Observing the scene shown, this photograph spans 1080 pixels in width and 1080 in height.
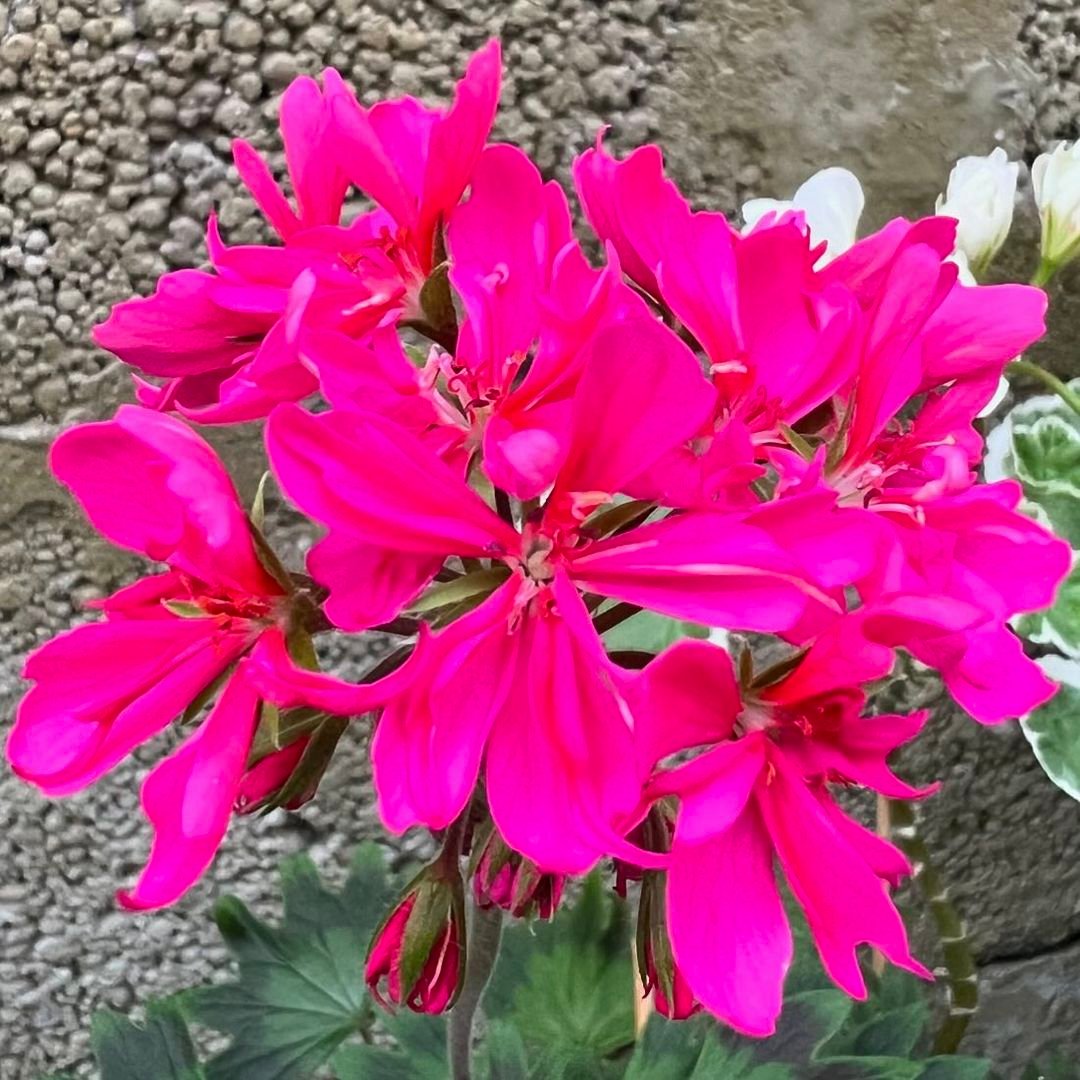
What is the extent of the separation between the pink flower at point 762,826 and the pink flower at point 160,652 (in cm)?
11

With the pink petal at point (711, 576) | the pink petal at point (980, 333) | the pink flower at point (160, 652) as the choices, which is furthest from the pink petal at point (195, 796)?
the pink petal at point (980, 333)

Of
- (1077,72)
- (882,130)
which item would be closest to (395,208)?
(882,130)

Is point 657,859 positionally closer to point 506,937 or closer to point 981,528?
point 981,528

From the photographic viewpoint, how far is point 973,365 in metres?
0.33

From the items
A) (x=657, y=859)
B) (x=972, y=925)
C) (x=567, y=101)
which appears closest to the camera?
(x=657, y=859)

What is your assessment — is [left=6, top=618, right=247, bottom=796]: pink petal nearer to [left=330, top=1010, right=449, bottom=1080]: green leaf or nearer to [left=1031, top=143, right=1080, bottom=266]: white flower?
[left=330, top=1010, right=449, bottom=1080]: green leaf

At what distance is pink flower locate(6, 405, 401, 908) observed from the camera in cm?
27

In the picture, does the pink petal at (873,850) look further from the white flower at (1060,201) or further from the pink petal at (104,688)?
the white flower at (1060,201)

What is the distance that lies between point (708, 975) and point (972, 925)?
0.76 metres

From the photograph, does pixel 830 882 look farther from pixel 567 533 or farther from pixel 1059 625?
pixel 1059 625

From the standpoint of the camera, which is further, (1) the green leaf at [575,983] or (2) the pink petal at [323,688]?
(1) the green leaf at [575,983]

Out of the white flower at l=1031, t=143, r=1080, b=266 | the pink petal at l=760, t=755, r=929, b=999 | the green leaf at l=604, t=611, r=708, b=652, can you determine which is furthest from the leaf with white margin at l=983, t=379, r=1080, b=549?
the pink petal at l=760, t=755, r=929, b=999

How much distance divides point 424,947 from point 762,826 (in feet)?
0.40

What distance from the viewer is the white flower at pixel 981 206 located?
514 millimetres
